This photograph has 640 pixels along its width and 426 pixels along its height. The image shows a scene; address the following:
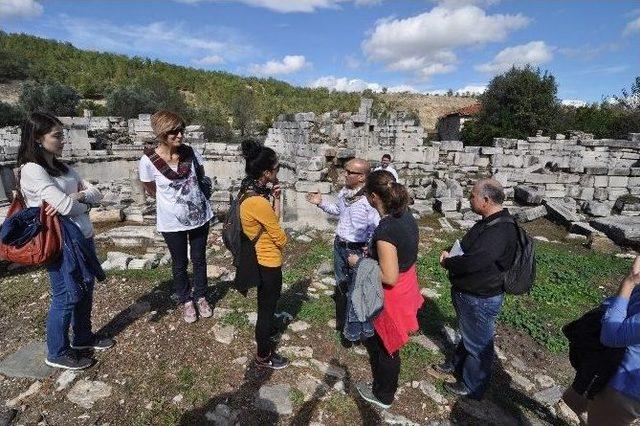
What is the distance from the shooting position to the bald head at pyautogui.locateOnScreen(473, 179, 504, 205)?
9.36ft

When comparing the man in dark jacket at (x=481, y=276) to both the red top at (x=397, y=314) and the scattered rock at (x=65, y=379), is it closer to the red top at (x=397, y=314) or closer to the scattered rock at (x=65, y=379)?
the red top at (x=397, y=314)

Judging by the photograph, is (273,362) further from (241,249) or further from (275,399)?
(241,249)

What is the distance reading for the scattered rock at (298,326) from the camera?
4060 mm

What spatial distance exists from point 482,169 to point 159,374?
13.0 m

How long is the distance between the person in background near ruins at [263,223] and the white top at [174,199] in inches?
30.8

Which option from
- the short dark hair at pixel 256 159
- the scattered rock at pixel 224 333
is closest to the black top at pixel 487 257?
the short dark hair at pixel 256 159

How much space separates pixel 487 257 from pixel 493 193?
486mm

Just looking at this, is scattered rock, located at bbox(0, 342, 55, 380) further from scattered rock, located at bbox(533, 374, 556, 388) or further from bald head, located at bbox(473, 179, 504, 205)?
scattered rock, located at bbox(533, 374, 556, 388)

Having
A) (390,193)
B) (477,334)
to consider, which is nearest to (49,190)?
(390,193)

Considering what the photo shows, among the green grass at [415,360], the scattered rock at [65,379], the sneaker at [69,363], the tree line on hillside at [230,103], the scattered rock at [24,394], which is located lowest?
the green grass at [415,360]

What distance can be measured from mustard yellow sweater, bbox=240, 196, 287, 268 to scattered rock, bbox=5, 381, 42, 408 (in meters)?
2.08

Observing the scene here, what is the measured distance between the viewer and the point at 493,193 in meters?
2.85

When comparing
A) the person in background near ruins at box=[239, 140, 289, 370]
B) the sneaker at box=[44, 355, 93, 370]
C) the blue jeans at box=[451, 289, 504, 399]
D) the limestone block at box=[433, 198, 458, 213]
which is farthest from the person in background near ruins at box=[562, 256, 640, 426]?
the limestone block at box=[433, 198, 458, 213]

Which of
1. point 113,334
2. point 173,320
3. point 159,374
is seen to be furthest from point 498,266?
point 113,334
